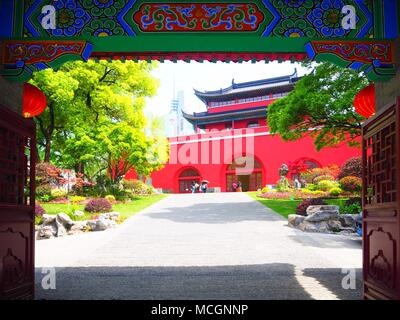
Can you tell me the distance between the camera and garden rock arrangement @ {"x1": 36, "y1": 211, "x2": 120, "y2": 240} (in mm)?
10336

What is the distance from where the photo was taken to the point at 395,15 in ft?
13.9

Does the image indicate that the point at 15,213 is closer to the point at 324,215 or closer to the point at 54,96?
the point at 324,215

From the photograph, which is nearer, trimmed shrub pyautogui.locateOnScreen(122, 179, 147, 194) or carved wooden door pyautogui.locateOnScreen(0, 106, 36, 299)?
carved wooden door pyautogui.locateOnScreen(0, 106, 36, 299)

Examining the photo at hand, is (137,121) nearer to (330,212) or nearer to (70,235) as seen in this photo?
(70,235)

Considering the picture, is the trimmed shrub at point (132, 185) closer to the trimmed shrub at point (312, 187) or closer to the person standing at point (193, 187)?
the person standing at point (193, 187)

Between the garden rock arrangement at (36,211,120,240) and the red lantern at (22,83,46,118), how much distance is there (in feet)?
19.3

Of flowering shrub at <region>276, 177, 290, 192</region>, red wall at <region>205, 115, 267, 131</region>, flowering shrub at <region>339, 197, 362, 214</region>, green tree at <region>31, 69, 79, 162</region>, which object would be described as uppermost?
red wall at <region>205, 115, 267, 131</region>

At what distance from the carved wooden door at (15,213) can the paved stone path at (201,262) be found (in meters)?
0.56

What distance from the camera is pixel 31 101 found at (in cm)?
512

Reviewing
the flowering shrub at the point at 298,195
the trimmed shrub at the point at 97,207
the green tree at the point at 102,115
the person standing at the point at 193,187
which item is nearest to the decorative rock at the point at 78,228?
the trimmed shrub at the point at 97,207

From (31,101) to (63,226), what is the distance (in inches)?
250

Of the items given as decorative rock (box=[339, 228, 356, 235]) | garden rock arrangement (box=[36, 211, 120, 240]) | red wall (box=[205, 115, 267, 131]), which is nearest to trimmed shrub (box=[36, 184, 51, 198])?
garden rock arrangement (box=[36, 211, 120, 240])

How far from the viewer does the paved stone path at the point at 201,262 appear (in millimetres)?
4742

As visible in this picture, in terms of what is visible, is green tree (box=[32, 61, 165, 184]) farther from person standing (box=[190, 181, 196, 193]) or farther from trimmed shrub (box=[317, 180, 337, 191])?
person standing (box=[190, 181, 196, 193])
